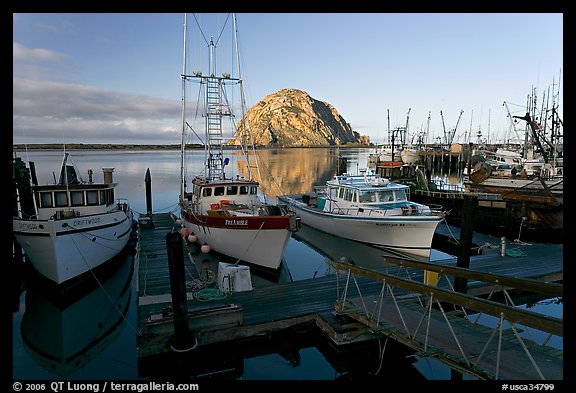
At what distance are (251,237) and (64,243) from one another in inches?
282

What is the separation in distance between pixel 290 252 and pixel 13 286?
553 inches

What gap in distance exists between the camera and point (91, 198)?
57.1 feet

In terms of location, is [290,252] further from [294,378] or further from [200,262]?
[294,378]

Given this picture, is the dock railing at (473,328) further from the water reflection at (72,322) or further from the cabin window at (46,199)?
the cabin window at (46,199)

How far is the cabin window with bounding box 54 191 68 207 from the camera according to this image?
1673 centimetres

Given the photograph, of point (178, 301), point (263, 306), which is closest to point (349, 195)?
point (263, 306)

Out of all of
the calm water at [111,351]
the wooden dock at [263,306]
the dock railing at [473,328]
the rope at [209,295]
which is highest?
the dock railing at [473,328]

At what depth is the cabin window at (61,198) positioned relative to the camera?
16734 mm

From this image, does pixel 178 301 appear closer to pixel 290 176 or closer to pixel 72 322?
pixel 72 322

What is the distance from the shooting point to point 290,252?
2328 centimetres

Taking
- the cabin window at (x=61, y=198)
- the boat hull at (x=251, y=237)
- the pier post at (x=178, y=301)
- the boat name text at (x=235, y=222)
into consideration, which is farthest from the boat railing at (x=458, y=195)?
the cabin window at (x=61, y=198)

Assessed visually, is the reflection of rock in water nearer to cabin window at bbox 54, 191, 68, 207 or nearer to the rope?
cabin window at bbox 54, 191, 68, 207

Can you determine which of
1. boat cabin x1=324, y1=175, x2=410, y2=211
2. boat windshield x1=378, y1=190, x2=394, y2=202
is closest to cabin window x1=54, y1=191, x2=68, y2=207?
boat cabin x1=324, y1=175, x2=410, y2=211

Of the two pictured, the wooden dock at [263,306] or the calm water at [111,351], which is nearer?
the wooden dock at [263,306]
